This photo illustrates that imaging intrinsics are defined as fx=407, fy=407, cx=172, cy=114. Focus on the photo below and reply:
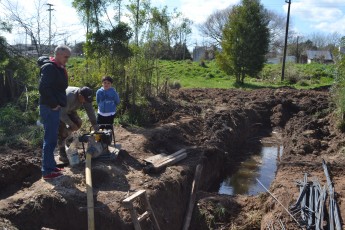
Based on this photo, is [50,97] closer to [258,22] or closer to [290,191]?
[290,191]

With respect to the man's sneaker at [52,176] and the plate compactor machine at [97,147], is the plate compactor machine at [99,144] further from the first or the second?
the man's sneaker at [52,176]

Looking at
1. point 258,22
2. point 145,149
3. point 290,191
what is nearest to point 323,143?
point 290,191

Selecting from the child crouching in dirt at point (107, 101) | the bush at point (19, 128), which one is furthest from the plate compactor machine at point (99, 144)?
the bush at point (19, 128)

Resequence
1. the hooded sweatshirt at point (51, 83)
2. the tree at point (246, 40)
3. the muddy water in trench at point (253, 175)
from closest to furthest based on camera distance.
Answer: the hooded sweatshirt at point (51, 83) → the muddy water in trench at point (253, 175) → the tree at point (246, 40)

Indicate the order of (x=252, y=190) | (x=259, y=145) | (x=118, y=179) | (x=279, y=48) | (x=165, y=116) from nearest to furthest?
(x=118, y=179), (x=252, y=190), (x=165, y=116), (x=259, y=145), (x=279, y=48)

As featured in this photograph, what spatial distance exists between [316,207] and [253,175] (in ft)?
16.4

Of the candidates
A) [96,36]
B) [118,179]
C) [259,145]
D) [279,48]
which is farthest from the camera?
[279,48]

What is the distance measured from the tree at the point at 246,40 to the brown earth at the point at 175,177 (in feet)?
40.4

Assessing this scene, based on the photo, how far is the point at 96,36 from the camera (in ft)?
38.4

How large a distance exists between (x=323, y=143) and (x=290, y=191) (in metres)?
4.84

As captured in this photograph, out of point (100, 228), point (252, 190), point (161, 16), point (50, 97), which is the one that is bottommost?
point (252, 190)

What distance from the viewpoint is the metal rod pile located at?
6.00 meters

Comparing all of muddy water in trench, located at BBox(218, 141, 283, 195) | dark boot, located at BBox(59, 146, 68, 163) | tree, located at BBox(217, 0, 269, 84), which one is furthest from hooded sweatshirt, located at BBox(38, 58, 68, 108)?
tree, located at BBox(217, 0, 269, 84)

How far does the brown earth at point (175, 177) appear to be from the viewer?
608 centimetres
